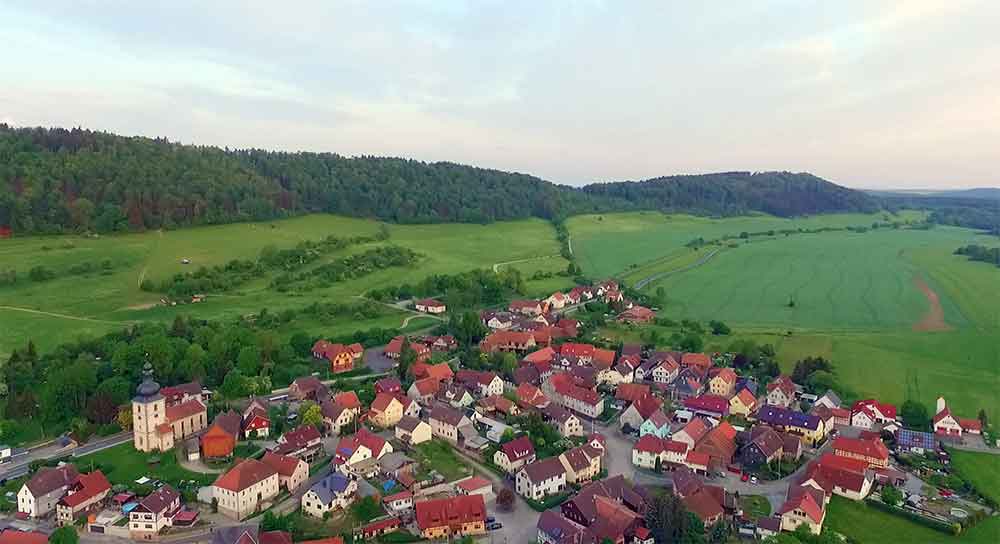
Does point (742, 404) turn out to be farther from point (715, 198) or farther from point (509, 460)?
point (715, 198)

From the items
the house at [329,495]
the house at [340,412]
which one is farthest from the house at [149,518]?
the house at [340,412]

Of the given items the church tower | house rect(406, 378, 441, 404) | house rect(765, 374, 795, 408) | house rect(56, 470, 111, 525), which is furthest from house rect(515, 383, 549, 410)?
house rect(56, 470, 111, 525)

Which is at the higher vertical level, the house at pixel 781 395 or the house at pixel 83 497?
the house at pixel 781 395

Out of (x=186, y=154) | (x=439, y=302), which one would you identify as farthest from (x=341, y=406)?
(x=186, y=154)

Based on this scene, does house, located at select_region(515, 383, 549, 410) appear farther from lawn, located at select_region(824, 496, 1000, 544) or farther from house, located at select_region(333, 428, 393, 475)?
lawn, located at select_region(824, 496, 1000, 544)

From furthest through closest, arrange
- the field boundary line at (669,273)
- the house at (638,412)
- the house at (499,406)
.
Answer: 1. the field boundary line at (669,273)
2. the house at (499,406)
3. the house at (638,412)

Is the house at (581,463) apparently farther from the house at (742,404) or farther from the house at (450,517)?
the house at (742,404)

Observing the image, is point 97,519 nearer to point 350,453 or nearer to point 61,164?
point 350,453
